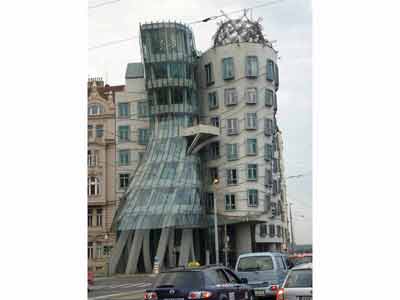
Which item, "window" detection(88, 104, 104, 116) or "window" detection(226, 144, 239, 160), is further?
"window" detection(88, 104, 104, 116)

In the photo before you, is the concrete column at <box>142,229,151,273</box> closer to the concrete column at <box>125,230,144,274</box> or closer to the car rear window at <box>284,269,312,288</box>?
the concrete column at <box>125,230,144,274</box>

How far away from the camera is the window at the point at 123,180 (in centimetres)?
515

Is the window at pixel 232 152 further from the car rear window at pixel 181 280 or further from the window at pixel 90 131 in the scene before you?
the window at pixel 90 131

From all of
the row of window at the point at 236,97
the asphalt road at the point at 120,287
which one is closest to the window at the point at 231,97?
the row of window at the point at 236,97

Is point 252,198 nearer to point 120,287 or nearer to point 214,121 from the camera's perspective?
point 214,121

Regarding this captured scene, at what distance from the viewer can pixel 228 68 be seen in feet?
Answer: 16.8

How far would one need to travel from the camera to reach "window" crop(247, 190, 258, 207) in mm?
4922

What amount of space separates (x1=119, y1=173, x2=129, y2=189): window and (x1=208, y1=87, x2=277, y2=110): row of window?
2.50 ft

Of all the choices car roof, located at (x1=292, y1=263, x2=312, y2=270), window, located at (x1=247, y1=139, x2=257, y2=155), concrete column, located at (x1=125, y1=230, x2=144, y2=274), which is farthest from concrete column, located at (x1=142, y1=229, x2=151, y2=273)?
car roof, located at (x1=292, y1=263, x2=312, y2=270)

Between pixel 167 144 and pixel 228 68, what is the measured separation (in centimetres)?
68

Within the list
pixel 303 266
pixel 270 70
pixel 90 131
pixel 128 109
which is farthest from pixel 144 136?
pixel 303 266

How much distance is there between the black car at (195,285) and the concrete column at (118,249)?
14.4 inches
